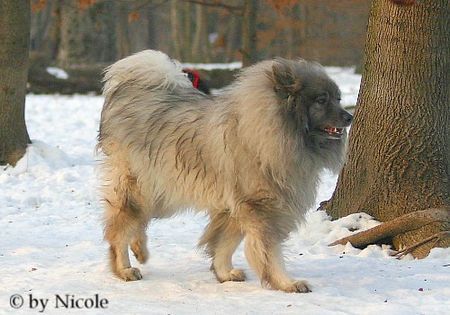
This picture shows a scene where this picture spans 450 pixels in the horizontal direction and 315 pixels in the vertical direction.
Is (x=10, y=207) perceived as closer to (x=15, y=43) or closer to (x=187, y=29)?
(x=15, y=43)

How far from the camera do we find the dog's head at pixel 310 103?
6.02 m

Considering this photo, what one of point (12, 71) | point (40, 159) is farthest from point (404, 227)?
point (12, 71)

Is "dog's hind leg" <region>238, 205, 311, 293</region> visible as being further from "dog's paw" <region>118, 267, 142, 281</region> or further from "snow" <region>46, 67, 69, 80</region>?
"snow" <region>46, 67, 69, 80</region>

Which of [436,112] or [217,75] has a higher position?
[436,112]

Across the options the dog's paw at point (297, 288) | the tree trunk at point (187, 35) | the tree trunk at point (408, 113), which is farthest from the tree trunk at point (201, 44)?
the dog's paw at point (297, 288)

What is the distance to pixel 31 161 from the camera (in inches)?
443

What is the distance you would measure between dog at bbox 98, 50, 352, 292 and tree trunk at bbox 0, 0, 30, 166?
4657 millimetres

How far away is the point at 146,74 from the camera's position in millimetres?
6871

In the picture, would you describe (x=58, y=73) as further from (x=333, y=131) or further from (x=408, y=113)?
(x=333, y=131)

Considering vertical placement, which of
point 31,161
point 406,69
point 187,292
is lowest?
point 31,161

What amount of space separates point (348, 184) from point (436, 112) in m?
1.07

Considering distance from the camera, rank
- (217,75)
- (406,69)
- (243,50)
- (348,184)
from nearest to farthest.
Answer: (406,69)
(348,184)
(243,50)
(217,75)

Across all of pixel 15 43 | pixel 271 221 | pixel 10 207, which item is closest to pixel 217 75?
pixel 15 43

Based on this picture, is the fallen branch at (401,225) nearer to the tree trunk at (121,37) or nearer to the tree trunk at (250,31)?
the tree trunk at (250,31)
